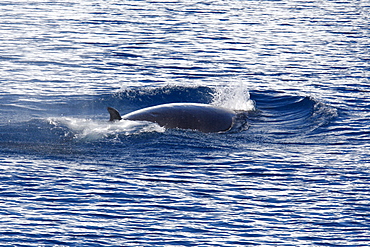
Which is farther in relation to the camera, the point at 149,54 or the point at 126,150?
the point at 149,54

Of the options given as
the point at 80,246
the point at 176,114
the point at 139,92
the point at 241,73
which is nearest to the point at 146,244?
the point at 80,246

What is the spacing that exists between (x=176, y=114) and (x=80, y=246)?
665 cm

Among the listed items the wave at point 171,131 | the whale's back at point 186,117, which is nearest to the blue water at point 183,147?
the wave at point 171,131

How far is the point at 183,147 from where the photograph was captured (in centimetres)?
1510

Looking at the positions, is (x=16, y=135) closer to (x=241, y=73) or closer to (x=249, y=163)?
(x=249, y=163)

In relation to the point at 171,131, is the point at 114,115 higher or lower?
higher

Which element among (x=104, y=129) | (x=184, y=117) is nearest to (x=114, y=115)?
(x=104, y=129)

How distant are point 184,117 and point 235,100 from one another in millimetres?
3669

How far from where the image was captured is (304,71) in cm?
2639

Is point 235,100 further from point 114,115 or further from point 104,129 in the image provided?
point 104,129

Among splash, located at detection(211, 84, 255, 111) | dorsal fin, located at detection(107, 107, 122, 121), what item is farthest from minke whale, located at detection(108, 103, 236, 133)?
splash, located at detection(211, 84, 255, 111)

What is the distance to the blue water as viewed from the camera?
11.1 meters

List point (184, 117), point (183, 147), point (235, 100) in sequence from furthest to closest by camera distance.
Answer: point (235, 100) → point (184, 117) → point (183, 147)

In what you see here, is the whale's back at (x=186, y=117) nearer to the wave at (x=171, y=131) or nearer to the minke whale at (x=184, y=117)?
the minke whale at (x=184, y=117)
